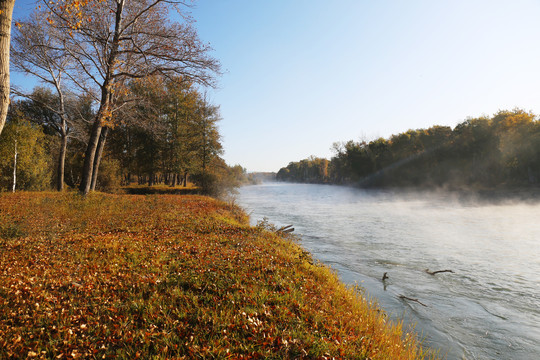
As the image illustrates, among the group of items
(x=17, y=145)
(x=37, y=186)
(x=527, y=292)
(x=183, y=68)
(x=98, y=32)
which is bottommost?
(x=527, y=292)

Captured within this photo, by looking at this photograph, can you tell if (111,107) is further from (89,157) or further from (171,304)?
(171,304)

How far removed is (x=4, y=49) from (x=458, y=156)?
69.6 meters

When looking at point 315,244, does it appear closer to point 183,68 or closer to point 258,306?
point 258,306

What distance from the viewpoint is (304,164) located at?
172 m

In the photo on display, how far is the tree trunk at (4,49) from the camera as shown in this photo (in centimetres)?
477

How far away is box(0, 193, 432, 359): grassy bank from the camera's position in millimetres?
3469

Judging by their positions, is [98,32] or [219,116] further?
[219,116]

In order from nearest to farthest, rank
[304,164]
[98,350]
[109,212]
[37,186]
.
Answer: [98,350] < [109,212] < [37,186] < [304,164]

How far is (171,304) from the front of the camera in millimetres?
4438

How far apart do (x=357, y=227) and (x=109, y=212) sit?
15.2 m

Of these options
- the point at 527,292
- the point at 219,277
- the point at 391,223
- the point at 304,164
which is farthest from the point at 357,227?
the point at 304,164

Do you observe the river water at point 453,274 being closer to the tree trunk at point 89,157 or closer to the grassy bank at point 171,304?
the grassy bank at point 171,304

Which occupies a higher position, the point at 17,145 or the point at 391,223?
the point at 17,145

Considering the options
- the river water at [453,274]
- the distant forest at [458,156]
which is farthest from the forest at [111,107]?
the distant forest at [458,156]
